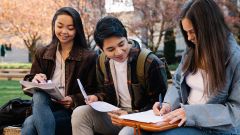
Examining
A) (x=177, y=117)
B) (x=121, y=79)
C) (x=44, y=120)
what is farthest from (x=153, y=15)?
(x=177, y=117)

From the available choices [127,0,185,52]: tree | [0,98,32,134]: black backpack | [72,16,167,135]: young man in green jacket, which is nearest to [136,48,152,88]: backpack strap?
[72,16,167,135]: young man in green jacket

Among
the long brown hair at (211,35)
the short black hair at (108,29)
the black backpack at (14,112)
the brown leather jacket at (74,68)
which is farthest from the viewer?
the black backpack at (14,112)

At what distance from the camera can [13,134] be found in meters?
3.81

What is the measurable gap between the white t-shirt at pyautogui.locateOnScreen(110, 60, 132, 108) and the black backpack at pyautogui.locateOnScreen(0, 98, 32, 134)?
910 millimetres

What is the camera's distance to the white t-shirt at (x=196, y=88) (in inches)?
111

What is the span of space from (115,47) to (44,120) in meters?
0.78

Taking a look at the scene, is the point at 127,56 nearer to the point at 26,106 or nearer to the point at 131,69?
the point at 131,69

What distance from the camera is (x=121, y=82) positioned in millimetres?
3422

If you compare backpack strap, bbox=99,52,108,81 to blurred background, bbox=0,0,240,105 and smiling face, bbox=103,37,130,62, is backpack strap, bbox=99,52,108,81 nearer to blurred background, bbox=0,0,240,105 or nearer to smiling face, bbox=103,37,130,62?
smiling face, bbox=103,37,130,62

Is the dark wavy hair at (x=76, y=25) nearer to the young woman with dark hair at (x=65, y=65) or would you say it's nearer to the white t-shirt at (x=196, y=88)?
the young woman with dark hair at (x=65, y=65)

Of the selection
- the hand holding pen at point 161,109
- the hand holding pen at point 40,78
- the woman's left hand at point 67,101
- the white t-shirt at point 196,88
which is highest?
the white t-shirt at point 196,88

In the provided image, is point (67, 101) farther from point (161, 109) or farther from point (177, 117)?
point (177, 117)

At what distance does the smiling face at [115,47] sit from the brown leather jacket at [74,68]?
1.87 ft

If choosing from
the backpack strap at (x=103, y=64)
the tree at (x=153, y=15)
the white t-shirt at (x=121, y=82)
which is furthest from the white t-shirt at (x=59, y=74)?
the tree at (x=153, y=15)
